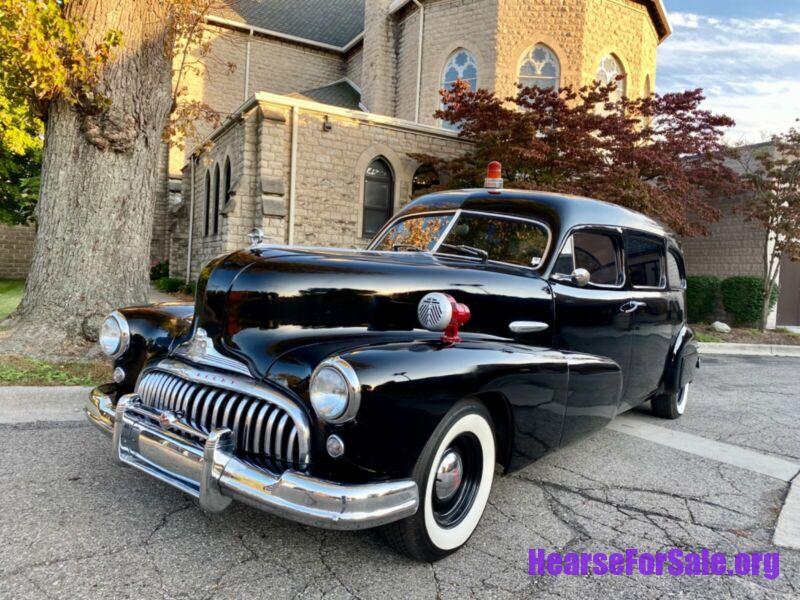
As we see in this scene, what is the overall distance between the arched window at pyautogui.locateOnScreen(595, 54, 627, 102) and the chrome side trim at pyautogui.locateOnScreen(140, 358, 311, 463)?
1638 cm

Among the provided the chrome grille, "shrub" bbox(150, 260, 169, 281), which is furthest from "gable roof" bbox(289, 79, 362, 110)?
the chrome grille

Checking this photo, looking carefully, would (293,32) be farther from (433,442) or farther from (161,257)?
(433,442)

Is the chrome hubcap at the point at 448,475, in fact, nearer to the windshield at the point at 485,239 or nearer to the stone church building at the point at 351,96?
the windshield at the point at 485,239

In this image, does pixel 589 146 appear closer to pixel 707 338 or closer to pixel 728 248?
pixel 707 338

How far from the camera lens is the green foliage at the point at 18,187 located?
19.4 metres

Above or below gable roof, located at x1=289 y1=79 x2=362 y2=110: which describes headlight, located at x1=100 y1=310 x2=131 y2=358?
below

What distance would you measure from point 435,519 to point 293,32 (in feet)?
78.2

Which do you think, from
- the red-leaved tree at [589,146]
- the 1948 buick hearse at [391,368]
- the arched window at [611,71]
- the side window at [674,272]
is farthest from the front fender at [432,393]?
the arched window at [611,71]

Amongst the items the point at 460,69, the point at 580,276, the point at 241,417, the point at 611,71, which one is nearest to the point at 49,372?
the point at 241,417

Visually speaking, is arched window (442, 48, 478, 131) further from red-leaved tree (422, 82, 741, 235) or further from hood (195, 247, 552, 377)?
hood (195, 247, 552, 377)

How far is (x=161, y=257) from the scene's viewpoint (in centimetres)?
1981

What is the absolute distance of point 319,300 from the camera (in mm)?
2506

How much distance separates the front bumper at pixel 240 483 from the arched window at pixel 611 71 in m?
16.6

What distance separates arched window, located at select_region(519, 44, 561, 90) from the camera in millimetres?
15297
